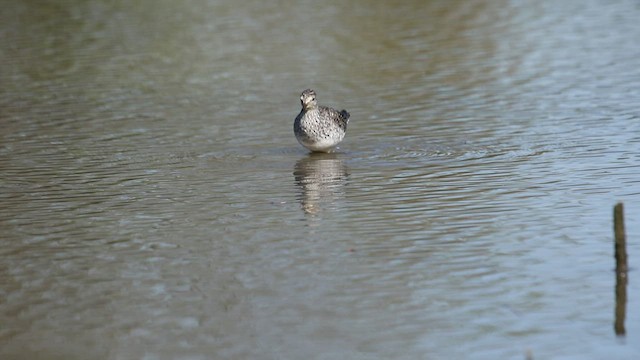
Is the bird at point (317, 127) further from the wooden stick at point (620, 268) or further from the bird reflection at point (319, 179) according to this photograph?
the wooden stick at point (620, 268)

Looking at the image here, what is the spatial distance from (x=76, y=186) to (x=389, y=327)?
6128 millimetres

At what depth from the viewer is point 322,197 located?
12.9m

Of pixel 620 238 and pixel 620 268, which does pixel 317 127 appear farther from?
pixel 620 238

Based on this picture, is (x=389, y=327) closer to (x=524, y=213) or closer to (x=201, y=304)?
(x=201, y=304)

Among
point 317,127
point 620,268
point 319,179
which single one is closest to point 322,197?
point 319,179

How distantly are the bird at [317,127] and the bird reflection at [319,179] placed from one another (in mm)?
185

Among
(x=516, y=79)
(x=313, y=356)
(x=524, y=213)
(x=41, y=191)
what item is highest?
(x=516, y=79)

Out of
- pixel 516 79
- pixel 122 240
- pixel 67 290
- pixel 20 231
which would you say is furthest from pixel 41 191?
pixel 516 79

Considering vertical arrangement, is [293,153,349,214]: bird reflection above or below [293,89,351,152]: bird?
below

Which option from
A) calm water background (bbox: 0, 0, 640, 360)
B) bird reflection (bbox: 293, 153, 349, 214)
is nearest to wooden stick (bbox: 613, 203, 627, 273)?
calm water background (bbox: 0, 0, 640, 360)

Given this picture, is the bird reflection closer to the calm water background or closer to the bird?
the calm water background

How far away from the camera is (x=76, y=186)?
1383cm

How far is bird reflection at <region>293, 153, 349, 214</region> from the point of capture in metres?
12.8

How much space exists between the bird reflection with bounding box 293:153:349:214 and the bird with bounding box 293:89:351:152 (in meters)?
0.18
